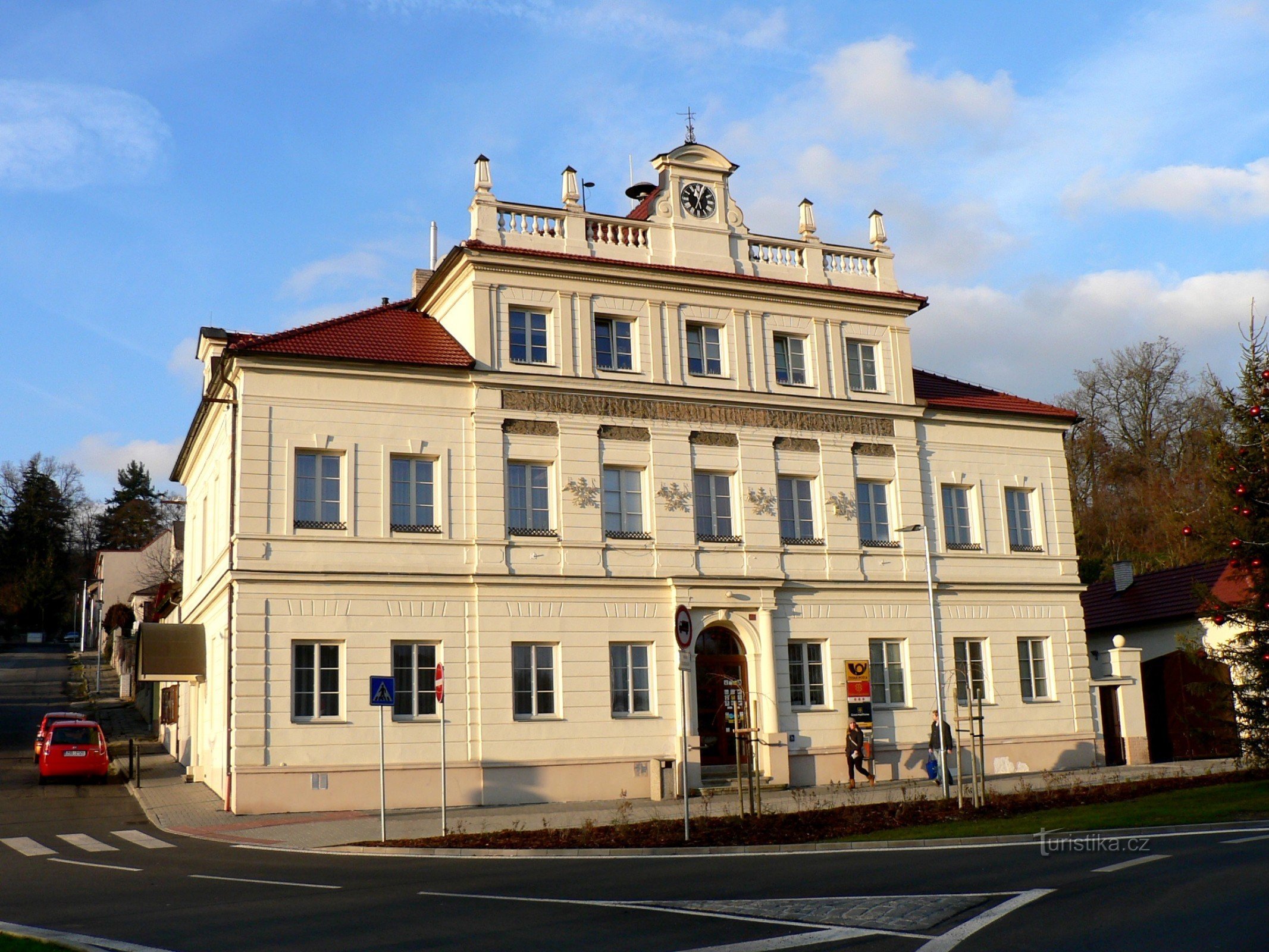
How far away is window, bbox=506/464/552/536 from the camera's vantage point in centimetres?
2734

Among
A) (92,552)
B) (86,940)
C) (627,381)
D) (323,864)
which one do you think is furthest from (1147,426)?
(92,552)

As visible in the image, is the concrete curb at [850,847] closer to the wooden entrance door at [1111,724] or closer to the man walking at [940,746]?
the man walking at [940,746]

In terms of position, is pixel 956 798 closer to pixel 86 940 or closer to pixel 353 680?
pixel 353 680

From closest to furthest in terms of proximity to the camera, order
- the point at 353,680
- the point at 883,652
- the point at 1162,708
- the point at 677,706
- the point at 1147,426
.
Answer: the point at 353,680 → the point at 677,706 → the point at 883,652 → the point at 1162,708 → the point at 1147,426

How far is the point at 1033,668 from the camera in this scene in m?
32.8

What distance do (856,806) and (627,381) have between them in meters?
11.5

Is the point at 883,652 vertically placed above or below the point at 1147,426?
below

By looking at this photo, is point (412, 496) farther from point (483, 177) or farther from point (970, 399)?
point (970, 399)

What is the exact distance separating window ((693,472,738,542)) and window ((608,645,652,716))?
10.4ft

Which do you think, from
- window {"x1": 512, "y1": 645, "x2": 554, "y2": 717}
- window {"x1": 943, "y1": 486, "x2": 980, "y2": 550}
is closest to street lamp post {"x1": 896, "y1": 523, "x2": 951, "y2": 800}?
window {"x1": 943, "y1": 486, "x2": 980, "y2": 550}

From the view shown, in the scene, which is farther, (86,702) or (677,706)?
(86,702)

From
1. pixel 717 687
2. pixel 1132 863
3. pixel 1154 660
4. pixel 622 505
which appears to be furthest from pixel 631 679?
pixel 1154 660

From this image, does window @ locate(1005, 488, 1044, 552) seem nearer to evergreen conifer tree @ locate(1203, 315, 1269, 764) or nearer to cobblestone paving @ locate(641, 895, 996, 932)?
evergreen conifer tree @ locate(1203, 315, 1269, 764)

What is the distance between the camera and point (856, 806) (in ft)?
70.2
